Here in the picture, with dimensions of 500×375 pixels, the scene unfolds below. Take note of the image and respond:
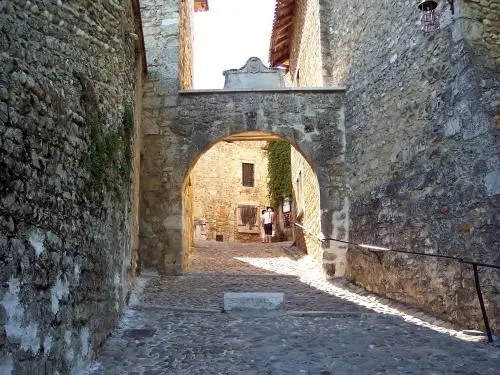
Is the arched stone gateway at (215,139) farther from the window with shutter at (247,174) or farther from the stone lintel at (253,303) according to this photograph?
the window with shutter at (247,174)

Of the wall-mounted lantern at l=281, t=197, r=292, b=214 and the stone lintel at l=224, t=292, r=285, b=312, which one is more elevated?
the wall-mounted lantern at l=281, t=197, r=292, b=214

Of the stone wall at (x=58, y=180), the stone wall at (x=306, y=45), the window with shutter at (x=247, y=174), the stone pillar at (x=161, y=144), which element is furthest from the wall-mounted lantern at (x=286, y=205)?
the stone wall at (x=58, y=180)

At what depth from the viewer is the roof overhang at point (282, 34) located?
12.0m

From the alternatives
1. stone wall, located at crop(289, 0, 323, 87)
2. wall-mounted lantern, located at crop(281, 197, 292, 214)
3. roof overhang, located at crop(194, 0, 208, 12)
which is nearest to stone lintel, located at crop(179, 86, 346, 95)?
stone wall, located at crop(289, 0, 323, 87)

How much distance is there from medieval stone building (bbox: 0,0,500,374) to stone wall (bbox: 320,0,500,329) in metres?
0.02

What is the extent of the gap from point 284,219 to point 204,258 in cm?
785

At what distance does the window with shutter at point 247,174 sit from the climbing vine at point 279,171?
80.2 inches

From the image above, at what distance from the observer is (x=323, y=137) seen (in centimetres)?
848

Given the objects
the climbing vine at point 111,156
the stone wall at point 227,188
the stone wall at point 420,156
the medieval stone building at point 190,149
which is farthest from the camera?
the stone wall at point 227,188

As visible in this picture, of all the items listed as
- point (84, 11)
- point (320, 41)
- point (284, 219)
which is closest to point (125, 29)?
point (84, 11)

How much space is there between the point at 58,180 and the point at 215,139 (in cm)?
500

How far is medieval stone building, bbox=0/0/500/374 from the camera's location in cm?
320

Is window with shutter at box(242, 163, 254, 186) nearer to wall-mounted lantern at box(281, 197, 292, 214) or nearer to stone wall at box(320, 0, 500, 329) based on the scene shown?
wall-mounted lantern at box(281, 197, 292, 214)

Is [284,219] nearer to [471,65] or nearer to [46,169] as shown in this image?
[471,65]
